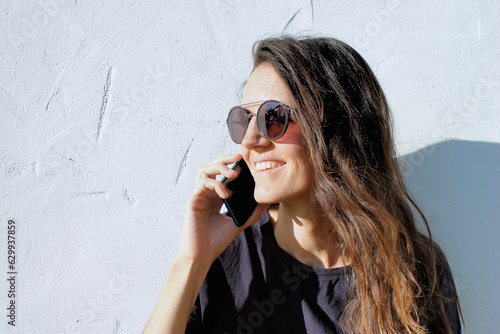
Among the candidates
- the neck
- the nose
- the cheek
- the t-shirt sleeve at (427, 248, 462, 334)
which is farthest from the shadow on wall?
the nose

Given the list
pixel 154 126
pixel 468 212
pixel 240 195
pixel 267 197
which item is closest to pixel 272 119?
pixel 267 197

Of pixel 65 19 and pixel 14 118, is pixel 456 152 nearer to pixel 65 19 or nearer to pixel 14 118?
pixel 65 19

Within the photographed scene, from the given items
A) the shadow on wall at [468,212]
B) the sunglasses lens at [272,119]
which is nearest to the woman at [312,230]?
the sunglasses lens at [272,119]

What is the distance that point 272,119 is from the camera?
5.19 feet

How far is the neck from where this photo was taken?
180 centimetres

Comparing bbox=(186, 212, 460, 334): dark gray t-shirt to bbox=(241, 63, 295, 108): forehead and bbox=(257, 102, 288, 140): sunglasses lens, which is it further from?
bbox=(241, 63, 295, 108): forehead

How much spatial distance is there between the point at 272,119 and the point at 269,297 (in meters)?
0.86

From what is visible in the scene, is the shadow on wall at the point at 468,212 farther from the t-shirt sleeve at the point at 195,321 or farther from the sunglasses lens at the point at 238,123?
the t-shirt sleeve at the point at 195,321

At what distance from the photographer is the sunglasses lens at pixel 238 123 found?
1.70m

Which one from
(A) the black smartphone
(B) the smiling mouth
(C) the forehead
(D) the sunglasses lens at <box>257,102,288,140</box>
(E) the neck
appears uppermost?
(C) the forehead

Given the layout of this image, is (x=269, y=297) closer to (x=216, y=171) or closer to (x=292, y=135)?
(x=216, y=171)

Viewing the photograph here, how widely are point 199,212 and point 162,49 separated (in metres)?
1.02

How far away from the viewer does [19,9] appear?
198 centimetres

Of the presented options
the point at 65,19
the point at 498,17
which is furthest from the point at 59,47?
the point at 498,17
